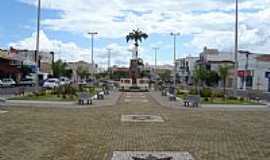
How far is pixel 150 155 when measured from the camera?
439 inches

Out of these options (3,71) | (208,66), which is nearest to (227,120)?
(3,71)

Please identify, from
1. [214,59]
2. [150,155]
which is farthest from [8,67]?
[150,155]

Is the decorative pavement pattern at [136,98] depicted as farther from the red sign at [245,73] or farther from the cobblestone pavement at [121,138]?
the red sign at [245,73]

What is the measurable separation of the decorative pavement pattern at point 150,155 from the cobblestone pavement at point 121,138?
0.70 feet

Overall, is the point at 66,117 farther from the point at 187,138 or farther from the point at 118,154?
the point at 118,154

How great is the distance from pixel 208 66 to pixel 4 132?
106 meters

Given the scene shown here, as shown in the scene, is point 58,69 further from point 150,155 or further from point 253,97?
point 150,155

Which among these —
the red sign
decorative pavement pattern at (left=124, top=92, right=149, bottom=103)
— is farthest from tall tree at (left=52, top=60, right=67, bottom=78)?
decorative pavement pattern at (left=124, top=92, right=149, bottom=103)

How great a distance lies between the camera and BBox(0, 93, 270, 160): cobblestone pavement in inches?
467

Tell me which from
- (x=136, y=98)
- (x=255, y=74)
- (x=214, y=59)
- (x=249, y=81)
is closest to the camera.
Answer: (x=136, y=98)

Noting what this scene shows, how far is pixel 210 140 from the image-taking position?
14664 millimetres

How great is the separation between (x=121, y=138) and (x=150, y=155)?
3724 millimetres

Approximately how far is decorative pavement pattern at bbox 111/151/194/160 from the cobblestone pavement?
21cm

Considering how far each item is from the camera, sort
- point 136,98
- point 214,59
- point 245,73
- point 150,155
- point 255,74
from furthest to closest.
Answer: point 214,59 < point 245,73 < point 255,74 < point 136,98 < point 150,155
